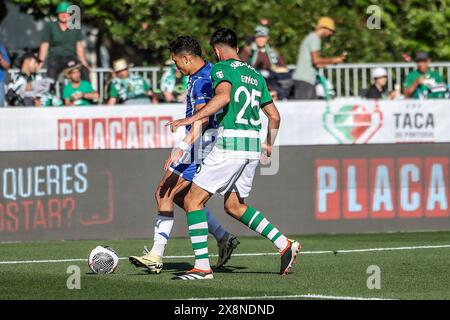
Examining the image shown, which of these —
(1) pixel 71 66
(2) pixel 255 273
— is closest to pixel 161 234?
(2) pixel 255 273

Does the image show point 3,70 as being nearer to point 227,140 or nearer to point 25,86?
point 25,86

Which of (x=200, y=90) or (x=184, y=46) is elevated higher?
(x=184, y=46)

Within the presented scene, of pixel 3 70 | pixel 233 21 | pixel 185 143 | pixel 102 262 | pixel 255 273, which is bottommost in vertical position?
pixel 255 273

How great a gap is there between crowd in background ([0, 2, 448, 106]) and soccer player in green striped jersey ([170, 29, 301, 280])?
684cm

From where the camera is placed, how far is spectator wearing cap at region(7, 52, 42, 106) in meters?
19.1

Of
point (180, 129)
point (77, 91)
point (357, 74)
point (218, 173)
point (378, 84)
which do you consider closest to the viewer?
point (218, 173)

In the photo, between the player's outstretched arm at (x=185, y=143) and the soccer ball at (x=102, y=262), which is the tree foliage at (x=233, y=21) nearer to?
the soccer ball at (x=102, y=262)

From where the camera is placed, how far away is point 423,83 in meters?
20.1

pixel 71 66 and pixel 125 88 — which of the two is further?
pixel 125 88

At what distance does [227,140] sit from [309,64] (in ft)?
24.3

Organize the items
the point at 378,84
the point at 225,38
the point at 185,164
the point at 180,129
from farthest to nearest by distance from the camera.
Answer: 1. the point at 378,84
2. the point at 180,129
3. the point at 185,164
4. the point at 225,38

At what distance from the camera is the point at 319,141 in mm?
18594

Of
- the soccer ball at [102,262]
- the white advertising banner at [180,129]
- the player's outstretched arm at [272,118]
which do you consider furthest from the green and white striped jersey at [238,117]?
the white advertising banner at [180,129]
